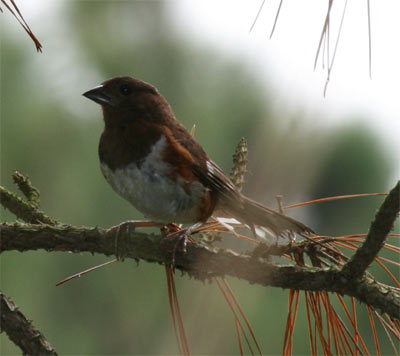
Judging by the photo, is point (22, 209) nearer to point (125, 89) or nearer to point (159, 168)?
point (159, 168)

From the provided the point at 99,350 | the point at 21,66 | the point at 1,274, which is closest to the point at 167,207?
the point at 1,274

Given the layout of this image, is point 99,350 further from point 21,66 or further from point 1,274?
point 21,66

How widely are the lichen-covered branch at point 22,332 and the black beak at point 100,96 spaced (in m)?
0.75

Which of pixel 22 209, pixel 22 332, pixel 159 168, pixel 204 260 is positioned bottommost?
pixel 22 332

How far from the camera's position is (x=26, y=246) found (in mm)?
1256

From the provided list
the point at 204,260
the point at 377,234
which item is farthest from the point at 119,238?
the point at 377,234

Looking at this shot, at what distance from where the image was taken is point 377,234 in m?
0.94

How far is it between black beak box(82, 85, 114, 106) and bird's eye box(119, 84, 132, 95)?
48 mm

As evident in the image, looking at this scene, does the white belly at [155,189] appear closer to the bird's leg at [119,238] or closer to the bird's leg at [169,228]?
the bird's leg at [169,228]

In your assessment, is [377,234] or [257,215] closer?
[377,234]

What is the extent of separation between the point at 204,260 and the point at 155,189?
373mm

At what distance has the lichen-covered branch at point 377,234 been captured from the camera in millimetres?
896

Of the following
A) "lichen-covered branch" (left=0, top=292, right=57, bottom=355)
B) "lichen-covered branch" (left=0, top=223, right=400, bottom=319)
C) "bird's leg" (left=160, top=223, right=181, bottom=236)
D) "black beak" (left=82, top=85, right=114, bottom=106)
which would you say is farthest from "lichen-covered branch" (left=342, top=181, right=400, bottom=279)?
"black beak" (left=82, top=85, right=114, bottom=106)

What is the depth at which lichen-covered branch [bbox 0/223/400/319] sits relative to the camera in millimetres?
1052
